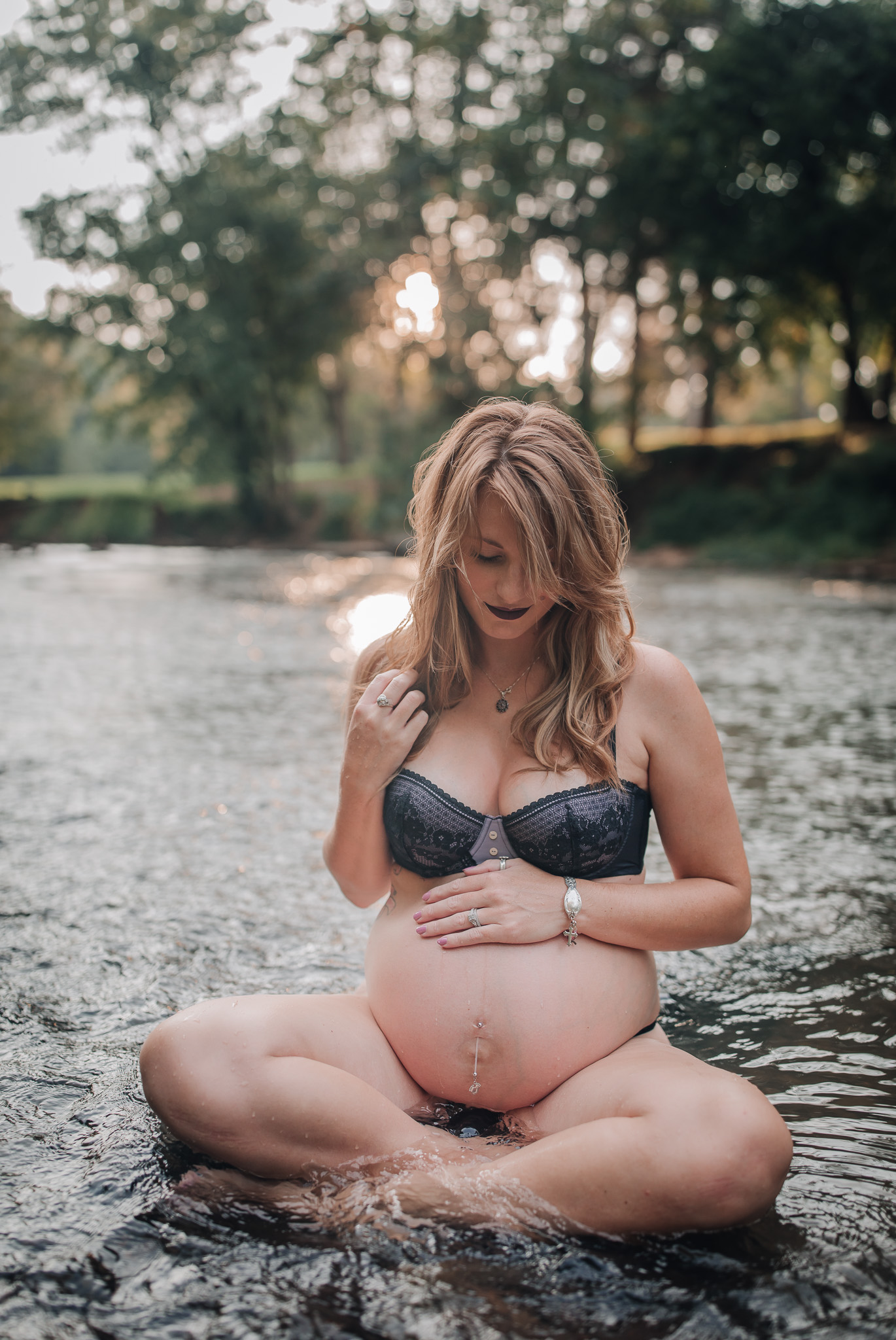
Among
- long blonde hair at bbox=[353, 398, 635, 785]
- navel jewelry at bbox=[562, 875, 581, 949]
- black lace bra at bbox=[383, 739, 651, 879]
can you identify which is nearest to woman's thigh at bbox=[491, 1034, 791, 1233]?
navel jewelry at bbox=[562, 875, 581, 949]

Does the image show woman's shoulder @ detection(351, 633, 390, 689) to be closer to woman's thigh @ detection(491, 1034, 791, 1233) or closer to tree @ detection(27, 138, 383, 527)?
woman's thigh @ detection(491, 1034, 791, 1233)

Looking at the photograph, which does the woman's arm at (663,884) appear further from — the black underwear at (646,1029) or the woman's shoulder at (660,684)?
the black underwear at (646,1029)

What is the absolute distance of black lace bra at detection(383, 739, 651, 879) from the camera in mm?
2447

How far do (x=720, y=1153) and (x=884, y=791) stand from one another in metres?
4.21

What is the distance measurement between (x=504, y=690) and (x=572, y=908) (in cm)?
59

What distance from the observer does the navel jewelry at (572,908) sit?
94.6 inches

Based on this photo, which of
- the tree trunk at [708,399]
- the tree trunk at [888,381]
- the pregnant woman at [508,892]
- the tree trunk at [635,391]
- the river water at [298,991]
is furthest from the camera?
the tree trunk at [708,399]

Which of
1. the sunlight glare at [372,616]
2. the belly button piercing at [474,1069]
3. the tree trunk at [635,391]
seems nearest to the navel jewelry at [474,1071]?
the belly button piercing at [474,1069]

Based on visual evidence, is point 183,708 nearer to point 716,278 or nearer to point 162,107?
point 716,278

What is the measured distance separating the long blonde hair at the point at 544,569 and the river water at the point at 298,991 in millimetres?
729

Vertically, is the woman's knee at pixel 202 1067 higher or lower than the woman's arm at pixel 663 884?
lower

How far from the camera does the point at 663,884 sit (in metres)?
2.48

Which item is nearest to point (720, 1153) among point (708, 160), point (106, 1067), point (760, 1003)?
point (760, 1003)

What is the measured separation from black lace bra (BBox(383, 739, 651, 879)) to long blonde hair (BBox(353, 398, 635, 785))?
3.5 inches
